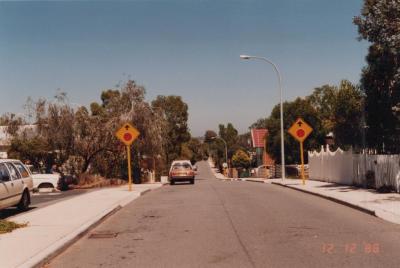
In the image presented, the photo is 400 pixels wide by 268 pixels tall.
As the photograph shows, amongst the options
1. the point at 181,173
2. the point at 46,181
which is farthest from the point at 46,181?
the point at 181,173

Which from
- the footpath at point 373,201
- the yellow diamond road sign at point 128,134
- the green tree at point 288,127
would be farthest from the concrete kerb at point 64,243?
the green tree at point 288,127

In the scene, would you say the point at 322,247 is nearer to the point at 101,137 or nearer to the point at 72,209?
the point at 72,209

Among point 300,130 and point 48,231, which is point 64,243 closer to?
point 48,231

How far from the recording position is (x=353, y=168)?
869 inches

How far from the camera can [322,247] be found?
351 inches

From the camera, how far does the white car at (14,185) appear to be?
1448 centimetres

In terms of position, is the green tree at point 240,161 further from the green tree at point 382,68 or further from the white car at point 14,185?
the white car at point 14,185

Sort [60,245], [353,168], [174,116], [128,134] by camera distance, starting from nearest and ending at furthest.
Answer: [60,245] < [353,168] < [128,134] < [174,116]

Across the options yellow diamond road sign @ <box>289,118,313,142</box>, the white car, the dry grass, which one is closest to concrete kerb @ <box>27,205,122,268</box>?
the white car

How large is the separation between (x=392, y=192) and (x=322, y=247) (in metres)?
9.71

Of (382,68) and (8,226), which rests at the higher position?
(382,68)
